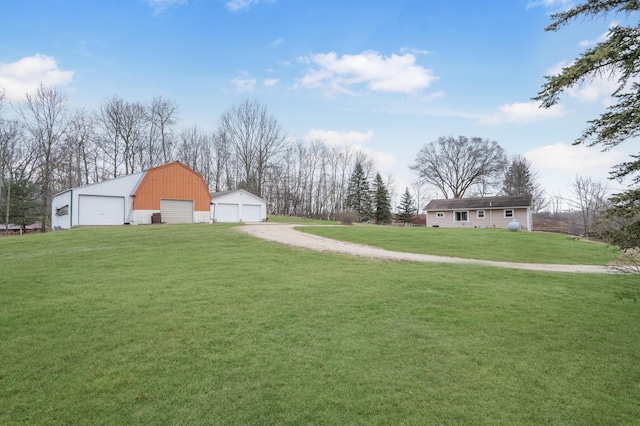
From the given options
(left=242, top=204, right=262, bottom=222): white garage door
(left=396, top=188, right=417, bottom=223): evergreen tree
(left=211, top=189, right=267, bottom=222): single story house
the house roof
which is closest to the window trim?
the house roof

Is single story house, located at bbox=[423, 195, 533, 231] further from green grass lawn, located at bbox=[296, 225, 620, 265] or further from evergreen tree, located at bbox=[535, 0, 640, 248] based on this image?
evergreen tree, located at bbox=[535, 0, 640, 248]

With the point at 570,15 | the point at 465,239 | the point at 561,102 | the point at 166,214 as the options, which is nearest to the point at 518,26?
the point at 570,15

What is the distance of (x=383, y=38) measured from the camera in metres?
14.0

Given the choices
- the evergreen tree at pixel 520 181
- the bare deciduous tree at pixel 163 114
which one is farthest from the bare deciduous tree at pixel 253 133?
the evergreen tree at pixel 520 181

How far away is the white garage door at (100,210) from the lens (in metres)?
21.8

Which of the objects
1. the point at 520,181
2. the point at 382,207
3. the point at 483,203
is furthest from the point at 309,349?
the point at 520,181

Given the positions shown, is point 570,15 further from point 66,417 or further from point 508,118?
point 508,118

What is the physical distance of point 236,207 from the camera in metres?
30.9

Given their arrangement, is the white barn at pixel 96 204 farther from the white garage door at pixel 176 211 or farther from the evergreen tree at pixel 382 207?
the evergreen tree at pixel 382 207

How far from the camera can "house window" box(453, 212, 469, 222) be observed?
35.7 meters

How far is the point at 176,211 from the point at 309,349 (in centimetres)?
2491

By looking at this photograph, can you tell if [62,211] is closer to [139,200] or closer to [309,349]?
[139,200]

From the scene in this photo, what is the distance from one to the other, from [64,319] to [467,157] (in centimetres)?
4943

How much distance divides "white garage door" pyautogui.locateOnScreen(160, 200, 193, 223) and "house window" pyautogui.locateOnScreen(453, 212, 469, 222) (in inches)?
1143
